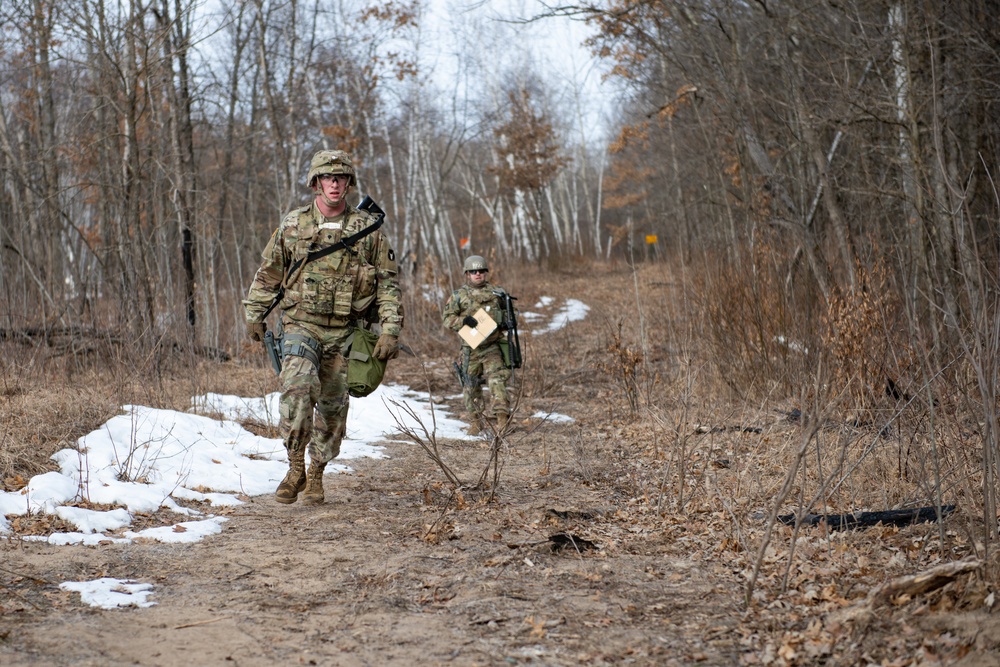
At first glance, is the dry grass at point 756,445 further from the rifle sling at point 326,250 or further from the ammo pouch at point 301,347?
the rifle sling at point 326,250

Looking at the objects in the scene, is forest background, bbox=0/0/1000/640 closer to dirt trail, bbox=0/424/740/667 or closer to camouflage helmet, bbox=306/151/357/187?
dirt trail, bbox=0/424/740/667

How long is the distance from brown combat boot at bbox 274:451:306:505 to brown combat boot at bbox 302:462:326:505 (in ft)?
0.22

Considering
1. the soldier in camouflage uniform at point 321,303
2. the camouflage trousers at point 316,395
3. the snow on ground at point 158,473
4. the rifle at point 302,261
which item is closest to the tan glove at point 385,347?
the soldier in camouflage uniform at point 321,303

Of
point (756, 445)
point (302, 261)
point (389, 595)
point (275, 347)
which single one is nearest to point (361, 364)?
point (275, 347)

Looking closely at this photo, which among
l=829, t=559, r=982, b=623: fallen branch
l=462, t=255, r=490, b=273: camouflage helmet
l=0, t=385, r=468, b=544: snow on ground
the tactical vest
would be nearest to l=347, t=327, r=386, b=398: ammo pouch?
the tactical vest

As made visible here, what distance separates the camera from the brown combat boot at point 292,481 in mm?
4887

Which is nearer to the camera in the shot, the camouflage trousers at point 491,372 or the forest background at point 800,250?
the forest background at point 800,250

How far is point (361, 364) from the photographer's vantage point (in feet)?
16.3

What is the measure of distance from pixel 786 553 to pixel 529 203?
27.7 meters

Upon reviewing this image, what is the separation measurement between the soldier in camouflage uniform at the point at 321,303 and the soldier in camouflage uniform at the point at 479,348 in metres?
2.81

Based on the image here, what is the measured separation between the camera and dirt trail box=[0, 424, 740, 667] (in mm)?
2766

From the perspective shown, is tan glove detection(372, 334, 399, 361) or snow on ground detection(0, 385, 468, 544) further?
tan glove detection(372, 334, 399, 361)

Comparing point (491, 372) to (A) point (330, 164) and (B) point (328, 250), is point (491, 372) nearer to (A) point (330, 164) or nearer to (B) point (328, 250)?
(B) point (328, 250)

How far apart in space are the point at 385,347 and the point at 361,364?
16 cm
